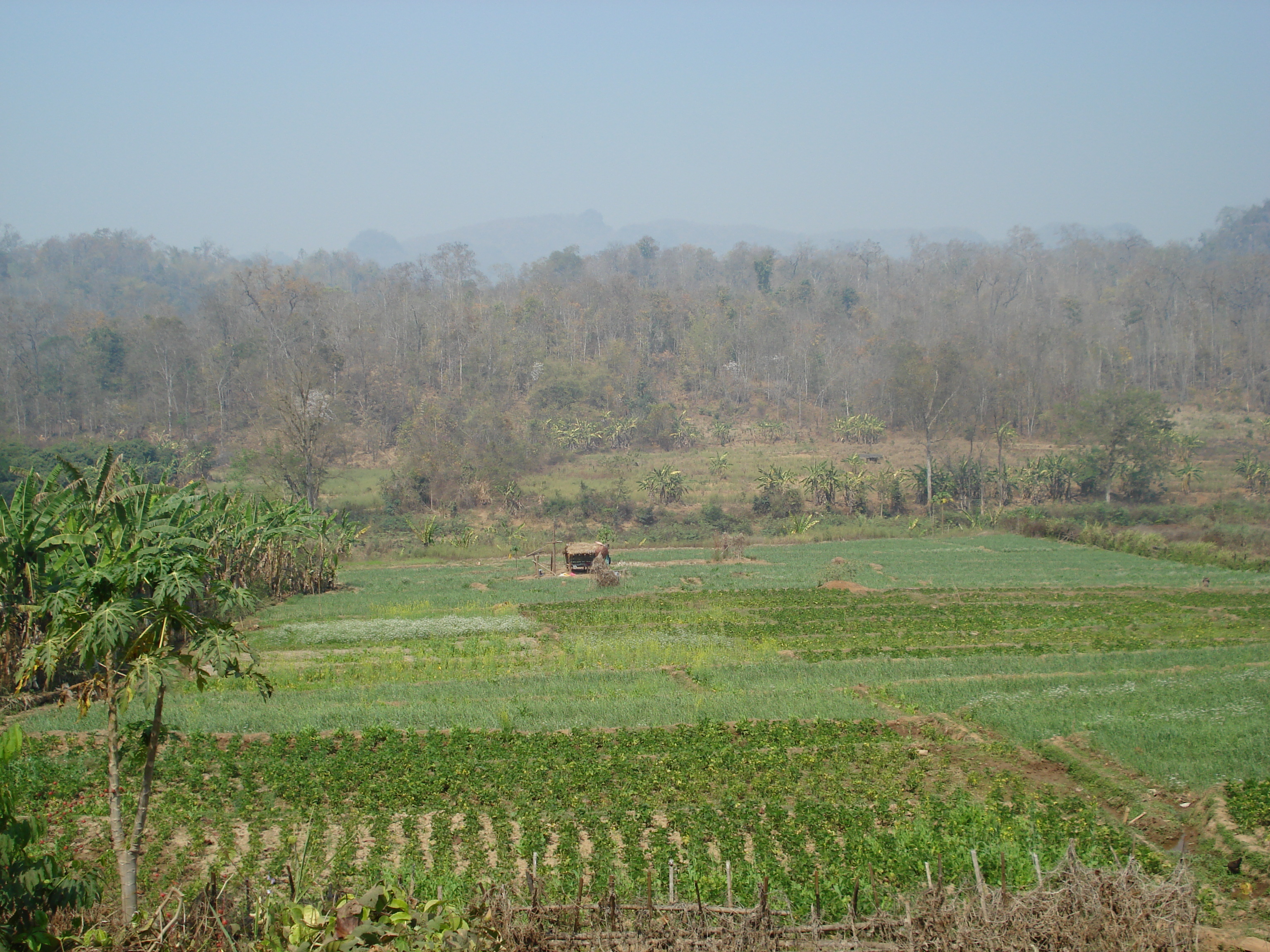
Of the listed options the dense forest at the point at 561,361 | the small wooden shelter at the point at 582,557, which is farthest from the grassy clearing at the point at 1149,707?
the dense forest at the point at 561,361

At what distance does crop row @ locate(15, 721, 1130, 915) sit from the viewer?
993 cm

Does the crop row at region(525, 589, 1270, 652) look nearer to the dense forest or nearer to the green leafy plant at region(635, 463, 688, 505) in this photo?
the green leafy plant at region(635, 463, 688, 505)

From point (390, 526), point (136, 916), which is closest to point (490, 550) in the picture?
point (390, 526)

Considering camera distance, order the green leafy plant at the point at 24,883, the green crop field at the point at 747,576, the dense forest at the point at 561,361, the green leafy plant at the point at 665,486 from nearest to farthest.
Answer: the green leafy plant at the point at 24,883
the green crop field at the point at 747,576
the green leafy plant at the point at 665,486
the dense forest at the point at 561,361

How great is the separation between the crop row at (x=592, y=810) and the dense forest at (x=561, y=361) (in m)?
38.2

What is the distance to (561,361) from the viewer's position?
8731 cm

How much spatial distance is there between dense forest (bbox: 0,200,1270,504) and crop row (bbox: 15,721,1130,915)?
38174 mm

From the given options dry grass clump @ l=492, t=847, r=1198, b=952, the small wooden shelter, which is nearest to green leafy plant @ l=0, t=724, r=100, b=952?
dry grass clump @ l=492, t=847, r=1198, b=952

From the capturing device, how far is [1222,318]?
329 feet

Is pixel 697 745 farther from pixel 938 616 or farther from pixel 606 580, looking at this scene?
pixel 606 580

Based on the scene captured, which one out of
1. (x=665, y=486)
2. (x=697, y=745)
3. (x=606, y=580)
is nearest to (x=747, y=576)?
(x=606, y=580)

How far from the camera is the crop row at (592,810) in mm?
9930

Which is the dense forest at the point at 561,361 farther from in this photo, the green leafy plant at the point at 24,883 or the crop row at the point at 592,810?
the green leafy plant at the point at 24,883

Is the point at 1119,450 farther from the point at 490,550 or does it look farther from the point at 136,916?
the point at 136,916
